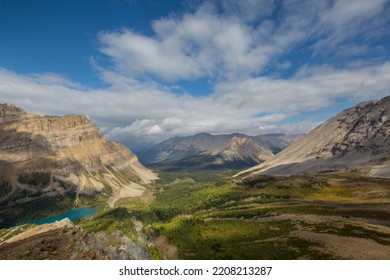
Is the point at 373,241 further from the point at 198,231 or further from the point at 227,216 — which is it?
the point at 227,216

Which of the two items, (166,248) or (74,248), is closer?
(74,248)

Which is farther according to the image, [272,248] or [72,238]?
[272,248]

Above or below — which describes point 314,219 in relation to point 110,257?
below

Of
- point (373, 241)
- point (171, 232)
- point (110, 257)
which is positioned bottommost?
point (171, 232)

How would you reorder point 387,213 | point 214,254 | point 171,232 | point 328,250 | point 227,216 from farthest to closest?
point 227,216
point 171,232
point 387,213
point 214,254
point 328,250

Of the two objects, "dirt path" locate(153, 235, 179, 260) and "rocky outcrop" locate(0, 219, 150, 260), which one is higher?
"rocky outcrop" locate(0, 219, 150, 260)

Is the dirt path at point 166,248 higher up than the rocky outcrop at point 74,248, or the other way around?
the rocky outcrop at point 74,248

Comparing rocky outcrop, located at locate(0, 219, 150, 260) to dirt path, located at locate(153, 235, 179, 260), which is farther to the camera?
dirt path, located at locate(153, 235, 179, 260)

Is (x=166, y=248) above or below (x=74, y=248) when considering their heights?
below

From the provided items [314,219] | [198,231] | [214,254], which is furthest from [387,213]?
[198,231]

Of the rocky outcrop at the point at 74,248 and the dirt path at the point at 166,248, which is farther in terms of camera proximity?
the dirt path at the point at 166,248
